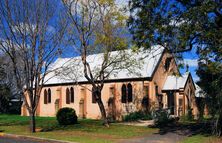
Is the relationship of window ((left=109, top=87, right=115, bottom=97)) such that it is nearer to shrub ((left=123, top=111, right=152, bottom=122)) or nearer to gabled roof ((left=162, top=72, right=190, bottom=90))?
shrub ((left=123, top=111, right=152, bottom=122))

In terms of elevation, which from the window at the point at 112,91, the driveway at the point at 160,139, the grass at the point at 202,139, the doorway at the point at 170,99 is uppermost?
the window at the point at 112,91

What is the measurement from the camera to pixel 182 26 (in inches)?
667

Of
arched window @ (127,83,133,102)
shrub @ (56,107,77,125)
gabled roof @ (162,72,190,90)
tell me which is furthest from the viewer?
arched window @ (127,83,133,102)

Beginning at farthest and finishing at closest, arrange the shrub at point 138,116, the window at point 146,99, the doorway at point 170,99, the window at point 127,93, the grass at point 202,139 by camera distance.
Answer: the window at point 127,93 → the doorway at point 170,99 → the window at point 146,99 → the shrub at point 138,116 → the grass at point 202,139

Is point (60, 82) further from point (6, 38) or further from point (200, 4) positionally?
point (200, 4)

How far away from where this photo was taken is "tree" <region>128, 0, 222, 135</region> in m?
16.4

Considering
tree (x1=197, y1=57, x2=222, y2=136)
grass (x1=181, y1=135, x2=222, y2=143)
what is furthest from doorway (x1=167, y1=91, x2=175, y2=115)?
grass (x1=181, y1=135, x2=222, y2=143)

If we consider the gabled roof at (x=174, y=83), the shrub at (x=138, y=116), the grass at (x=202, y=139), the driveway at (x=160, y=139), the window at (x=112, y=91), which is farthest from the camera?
the window at (x=112, y=91)

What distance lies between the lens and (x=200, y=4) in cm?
1734

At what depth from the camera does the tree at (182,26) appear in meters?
16.4

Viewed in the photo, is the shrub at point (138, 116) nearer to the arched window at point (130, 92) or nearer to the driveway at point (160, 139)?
the arched window at point (130, 92)

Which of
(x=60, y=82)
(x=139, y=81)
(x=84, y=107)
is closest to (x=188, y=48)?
(x=139, y=81)

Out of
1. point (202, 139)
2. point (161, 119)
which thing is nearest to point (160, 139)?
point (202, 139)

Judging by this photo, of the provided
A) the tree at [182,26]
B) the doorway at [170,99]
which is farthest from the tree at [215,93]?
the doorway at [170,99]
